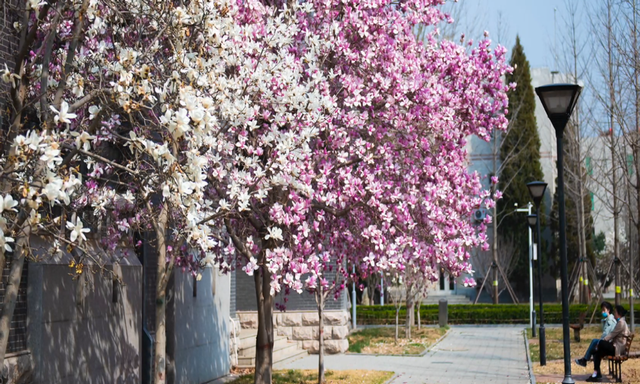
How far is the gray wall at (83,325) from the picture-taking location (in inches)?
400

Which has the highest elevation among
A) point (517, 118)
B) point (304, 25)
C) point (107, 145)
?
point (517, 118)

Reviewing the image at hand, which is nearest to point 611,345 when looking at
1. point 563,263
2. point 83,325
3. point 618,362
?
point 618,362

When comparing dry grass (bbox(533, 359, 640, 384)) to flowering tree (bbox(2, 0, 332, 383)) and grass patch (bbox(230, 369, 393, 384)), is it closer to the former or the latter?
grass patch (bbox(230, 369, 393, 384))

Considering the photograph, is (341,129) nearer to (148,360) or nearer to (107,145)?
(107,145)

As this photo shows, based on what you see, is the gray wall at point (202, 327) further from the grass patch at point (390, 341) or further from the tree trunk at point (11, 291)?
the tree trunk at point (11, 291)

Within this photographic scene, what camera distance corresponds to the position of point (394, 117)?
12.5 metres

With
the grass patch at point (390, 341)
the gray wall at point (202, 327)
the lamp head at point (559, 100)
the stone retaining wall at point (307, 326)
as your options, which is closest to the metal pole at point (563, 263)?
the lamp head at point (559, 100)

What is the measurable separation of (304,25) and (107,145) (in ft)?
11.6

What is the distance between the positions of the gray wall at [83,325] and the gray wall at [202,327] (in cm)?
179

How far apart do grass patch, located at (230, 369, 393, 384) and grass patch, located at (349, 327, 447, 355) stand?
17.7 ft

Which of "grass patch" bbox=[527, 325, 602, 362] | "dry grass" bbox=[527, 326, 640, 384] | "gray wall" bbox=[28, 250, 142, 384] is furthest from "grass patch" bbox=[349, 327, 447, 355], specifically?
"gray wall" bbox=[28, 250, 142, 384]

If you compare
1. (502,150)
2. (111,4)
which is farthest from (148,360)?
(502,150)

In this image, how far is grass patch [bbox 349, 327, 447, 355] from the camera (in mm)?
23766

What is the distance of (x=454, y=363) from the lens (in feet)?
67.8
